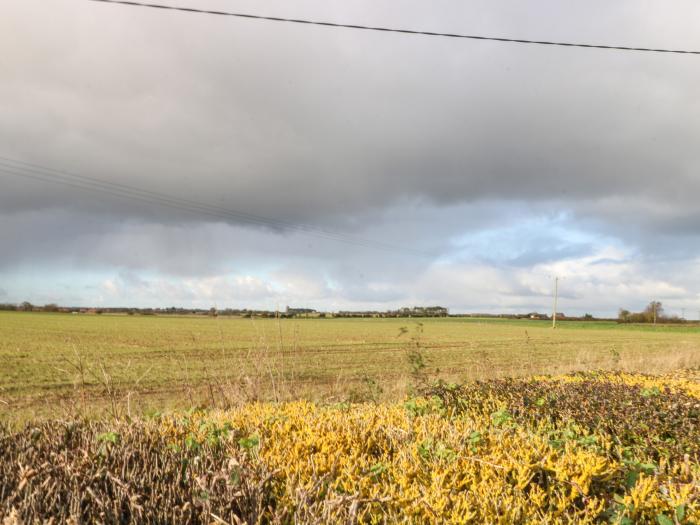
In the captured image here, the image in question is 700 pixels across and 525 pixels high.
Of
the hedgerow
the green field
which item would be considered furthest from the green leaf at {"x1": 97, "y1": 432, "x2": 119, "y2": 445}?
the green field

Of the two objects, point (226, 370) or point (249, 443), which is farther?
point (226, 370)

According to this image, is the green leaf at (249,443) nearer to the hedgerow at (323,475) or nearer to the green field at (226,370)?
the hedgerow at (323,475)

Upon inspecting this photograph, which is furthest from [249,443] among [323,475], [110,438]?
[110,438]

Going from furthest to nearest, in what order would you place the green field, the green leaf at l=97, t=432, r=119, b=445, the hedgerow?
the green field → the green leaf at l=97, t=432, r=119, b=445 → the hedgerow

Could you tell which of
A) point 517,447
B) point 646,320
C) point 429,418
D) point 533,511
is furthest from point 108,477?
point 646,320

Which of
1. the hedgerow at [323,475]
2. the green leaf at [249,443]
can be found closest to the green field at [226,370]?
the hedgerow at [323,475]

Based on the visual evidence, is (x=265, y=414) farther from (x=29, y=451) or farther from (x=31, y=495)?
(x=31, y=495)

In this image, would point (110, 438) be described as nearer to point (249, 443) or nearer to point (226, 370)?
point (249, 443)

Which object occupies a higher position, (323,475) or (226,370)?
(323,475)

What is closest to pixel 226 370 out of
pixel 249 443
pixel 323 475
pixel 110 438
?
pixel 110 438

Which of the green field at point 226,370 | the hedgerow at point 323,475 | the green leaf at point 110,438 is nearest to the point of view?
the hedgerow at point 323,475

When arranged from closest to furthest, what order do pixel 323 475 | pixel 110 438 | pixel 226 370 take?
pixel 323 475, pixel 110 438, pixel 226 370

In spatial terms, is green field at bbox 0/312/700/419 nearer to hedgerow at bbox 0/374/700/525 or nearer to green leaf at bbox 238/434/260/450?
hedgerow at bbox 0/374/700/525

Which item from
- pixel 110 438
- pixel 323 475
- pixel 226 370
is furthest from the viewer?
pixel 226 370
